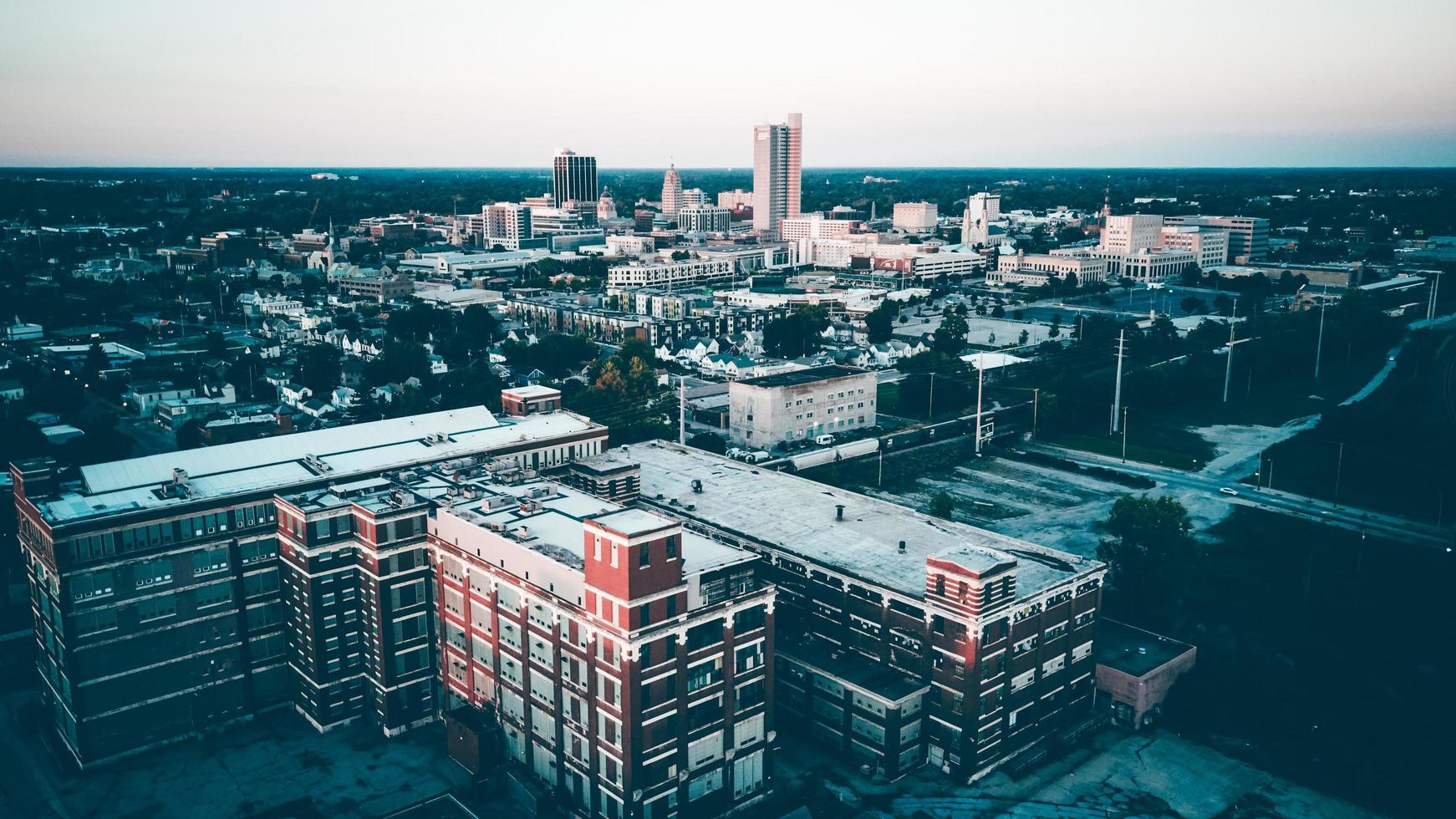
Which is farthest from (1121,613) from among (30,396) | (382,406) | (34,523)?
(30,396)

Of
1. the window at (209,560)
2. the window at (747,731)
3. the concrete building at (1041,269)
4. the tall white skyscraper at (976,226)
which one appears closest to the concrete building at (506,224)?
the tall white skyscraper at (976,226)

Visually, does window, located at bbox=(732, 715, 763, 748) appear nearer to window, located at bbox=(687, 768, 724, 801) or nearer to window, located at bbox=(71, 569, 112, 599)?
window, located at bbox=(687, 768, 724, 801)

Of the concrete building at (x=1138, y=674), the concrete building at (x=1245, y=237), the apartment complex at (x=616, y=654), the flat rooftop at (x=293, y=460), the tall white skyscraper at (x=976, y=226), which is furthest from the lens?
the tall white skyscraper at (x=976, y=226)

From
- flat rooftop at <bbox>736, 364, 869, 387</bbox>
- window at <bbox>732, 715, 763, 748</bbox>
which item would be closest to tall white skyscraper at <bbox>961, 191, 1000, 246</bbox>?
flat rooftop at <bbox>736, 364, 869, 387</bbox>

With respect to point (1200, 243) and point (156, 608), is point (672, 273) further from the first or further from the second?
point (156, 608)

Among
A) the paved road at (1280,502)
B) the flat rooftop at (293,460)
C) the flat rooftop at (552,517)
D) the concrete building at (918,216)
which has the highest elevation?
the concrete building at (918,216)

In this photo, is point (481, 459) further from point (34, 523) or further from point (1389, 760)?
point (1389, 760)

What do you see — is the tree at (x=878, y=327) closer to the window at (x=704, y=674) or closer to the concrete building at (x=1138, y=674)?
the concrete building at (x=1138, y=674)
